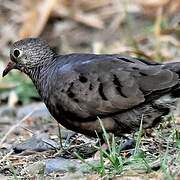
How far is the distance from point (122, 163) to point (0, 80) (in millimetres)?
4424

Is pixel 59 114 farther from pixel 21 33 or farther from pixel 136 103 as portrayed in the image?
pixel 21 33

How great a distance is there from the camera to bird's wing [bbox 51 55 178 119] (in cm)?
488

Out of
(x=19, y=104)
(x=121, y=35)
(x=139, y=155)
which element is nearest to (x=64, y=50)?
(x=121, y=35)

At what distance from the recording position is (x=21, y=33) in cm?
1049

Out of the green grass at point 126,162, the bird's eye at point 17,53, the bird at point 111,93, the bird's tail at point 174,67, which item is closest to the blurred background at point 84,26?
the bird's eye at point 17,53

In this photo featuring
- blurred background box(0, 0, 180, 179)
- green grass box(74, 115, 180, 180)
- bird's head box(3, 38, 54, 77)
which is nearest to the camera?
green grass box(74, 115, 180, 180)

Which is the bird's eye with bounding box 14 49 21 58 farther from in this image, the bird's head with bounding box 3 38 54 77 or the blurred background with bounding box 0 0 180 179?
the blurred background with bounding box 0 0 180 179

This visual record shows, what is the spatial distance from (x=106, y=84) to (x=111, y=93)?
0.22 feet

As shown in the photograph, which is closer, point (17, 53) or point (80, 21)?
point (17, 53)

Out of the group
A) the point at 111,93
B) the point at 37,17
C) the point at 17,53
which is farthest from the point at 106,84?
the point at 37,17

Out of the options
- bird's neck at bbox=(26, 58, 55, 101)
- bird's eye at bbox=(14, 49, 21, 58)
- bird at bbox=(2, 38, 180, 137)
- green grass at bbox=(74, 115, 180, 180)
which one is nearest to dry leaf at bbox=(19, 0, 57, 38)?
bird's eye at bbox=(14, 49, 21, 58)

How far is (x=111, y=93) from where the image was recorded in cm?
494

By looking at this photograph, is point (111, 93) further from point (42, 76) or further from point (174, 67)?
point (42, 76)

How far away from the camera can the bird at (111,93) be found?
489 centimetres
